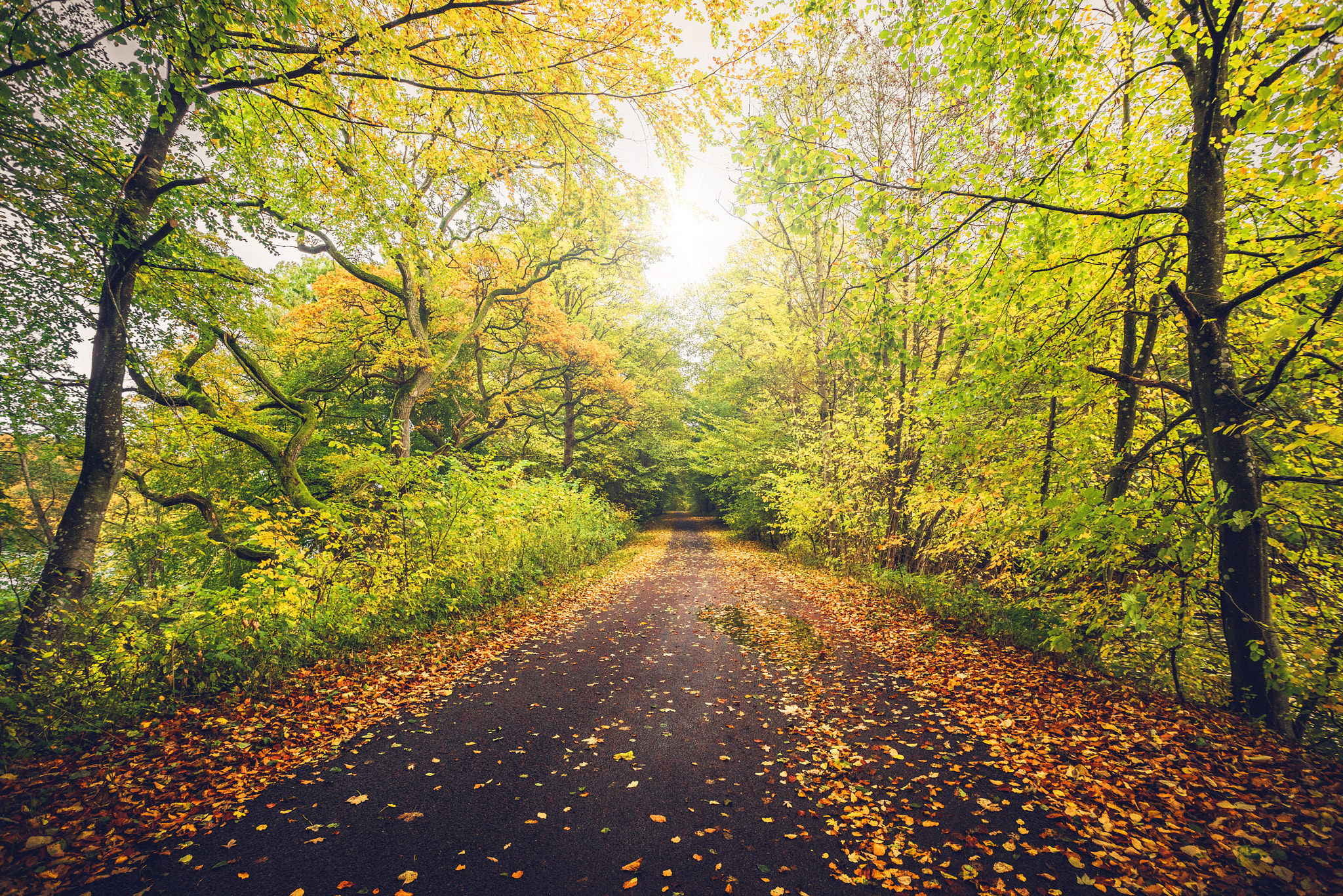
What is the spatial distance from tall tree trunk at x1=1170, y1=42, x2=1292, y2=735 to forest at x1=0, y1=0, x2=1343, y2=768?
0.03 meters

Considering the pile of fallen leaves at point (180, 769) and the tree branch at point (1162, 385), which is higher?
the tree branch at point (1162, 385)

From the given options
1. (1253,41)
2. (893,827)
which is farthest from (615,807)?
(1253,41)

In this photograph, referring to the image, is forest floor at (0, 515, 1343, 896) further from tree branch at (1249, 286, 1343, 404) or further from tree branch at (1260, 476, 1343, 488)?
tree branch at (1249, 286, 1343, 404)

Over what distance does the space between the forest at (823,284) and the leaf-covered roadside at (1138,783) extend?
0.59 m

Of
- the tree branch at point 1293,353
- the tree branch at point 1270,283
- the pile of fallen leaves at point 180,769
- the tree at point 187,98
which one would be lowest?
the pile of fallen leaves at point 180,769

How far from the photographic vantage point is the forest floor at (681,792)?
2582 mm

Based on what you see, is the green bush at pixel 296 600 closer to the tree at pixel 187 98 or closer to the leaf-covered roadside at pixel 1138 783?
the tree at pixel 187 98

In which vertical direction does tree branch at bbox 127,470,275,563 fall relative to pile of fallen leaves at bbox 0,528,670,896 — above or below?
above

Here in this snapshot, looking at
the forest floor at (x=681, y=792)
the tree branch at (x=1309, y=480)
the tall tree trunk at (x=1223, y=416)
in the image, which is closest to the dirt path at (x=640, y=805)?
the forest floor at (x=681, y=792)

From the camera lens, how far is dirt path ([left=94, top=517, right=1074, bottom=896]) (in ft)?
8.60

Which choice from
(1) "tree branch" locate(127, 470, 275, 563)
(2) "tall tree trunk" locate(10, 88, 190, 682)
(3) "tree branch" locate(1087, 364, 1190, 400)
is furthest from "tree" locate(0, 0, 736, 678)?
(3) "tree branch" locate(1087, 364, 1190, 400)

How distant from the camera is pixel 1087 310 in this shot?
204 inches

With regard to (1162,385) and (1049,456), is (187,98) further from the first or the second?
(1049,456)

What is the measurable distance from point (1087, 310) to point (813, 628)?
5902mm
